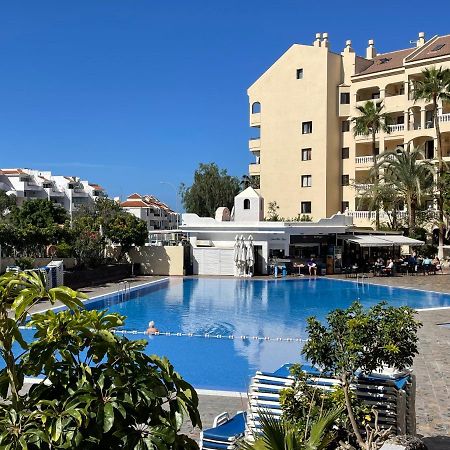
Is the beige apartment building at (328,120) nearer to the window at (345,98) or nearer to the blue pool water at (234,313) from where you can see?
the window at (345,98)

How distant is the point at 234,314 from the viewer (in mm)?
22281

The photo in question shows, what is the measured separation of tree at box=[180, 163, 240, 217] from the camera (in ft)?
200

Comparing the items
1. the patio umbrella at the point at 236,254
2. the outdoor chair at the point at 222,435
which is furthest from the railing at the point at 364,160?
the outdoor chair at the point at 222,435

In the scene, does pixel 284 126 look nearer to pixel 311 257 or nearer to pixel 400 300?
pixel 311 257

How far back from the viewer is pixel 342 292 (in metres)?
28.9

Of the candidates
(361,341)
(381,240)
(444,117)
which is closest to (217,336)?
(361,341)

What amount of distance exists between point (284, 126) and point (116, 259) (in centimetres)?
2011

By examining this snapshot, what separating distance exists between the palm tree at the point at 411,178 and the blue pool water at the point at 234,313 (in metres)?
9.65

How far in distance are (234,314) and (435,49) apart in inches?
1277

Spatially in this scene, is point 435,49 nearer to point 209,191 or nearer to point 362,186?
point 362,186

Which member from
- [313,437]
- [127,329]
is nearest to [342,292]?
[127,329]

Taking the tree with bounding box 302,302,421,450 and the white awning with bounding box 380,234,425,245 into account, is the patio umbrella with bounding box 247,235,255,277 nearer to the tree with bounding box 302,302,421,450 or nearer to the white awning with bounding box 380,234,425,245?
the white awning with bounding box 380,234,425,245

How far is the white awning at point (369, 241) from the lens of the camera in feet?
115

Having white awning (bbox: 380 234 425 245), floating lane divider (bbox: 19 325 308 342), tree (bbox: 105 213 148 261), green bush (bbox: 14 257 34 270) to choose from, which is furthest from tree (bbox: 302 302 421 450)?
white awning (bbox: 380 234 425 245)
